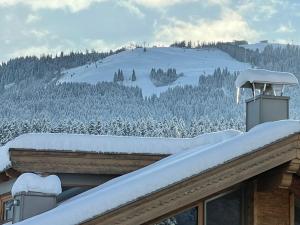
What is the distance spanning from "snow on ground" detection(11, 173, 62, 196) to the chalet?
1 centimetres

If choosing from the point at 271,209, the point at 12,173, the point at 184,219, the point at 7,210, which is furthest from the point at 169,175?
the point at 7,210

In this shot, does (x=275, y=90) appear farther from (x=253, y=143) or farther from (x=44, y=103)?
(x=44, y=103)

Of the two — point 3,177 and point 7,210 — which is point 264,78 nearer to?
point 3,177

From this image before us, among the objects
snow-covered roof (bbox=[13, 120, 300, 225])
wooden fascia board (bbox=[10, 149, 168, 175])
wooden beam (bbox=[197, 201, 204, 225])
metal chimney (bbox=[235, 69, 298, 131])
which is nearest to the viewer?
snow-covered roof (bbox=[13, 120, 300, 225])

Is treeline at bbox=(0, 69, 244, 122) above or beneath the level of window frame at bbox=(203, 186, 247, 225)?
beneath

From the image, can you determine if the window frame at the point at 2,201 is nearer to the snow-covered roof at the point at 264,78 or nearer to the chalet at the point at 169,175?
the chalet at the point at 169,175

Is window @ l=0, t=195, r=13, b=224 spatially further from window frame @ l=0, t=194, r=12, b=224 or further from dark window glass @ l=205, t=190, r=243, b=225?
dark window glass @ l=205, t=190, r=243, b=225

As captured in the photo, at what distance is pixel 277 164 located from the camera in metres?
7.38

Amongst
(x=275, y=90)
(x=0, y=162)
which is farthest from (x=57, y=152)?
(x=275, y=90)

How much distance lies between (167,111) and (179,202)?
508 ft

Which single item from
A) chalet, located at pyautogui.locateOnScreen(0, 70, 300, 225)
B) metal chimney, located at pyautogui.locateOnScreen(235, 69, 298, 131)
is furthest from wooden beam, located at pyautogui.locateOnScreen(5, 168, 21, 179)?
metal chimney, located at pyautogui.locateOnScreen(235, 69, 298, 131)

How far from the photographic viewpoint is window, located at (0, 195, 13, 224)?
1080cm

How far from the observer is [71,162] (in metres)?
9.80

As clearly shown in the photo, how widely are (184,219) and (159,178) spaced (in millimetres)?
1182
